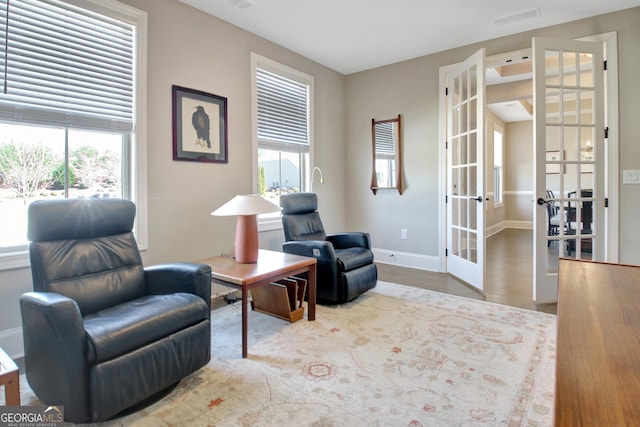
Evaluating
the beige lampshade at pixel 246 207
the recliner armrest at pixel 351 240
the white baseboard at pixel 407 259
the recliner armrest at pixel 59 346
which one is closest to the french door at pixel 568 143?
the white baseboard at pixel 407 259

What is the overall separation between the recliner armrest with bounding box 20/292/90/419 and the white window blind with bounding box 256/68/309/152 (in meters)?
2.56

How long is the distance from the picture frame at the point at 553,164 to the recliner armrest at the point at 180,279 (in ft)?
9.87

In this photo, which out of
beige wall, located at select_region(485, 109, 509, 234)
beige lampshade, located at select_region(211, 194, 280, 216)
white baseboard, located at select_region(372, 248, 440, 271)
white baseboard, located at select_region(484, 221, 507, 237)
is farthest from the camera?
white baseboard, located at select_region(484, 221, 507, 237)

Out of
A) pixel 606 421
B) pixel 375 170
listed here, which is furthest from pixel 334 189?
pixel 606 421

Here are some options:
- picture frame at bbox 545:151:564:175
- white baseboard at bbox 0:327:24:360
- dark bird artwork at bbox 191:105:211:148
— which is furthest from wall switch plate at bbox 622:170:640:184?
white baseboard at bbox 0:327:24:360

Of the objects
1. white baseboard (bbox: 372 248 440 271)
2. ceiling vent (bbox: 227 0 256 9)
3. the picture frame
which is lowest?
white baseboard (bbox: 372 248 440 271)

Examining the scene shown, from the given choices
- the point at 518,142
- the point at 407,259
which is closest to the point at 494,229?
the point at 518,142

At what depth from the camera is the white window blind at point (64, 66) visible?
2.14m

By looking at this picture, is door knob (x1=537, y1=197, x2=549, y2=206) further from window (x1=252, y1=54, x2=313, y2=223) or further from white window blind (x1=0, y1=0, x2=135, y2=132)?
white window blind (x1=0, y1=0, x2=135, y2=132)

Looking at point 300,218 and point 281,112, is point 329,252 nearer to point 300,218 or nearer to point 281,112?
point 300,218

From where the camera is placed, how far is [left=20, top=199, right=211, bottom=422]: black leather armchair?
1488mm

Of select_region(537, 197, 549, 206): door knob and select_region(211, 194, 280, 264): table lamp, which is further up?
select_region(537, 197, 549, 206): door knob

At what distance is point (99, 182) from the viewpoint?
263cm

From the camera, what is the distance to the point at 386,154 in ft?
15.4
